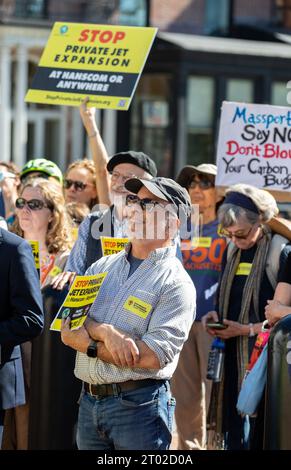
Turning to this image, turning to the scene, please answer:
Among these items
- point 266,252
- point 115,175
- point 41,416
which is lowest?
point 41,416

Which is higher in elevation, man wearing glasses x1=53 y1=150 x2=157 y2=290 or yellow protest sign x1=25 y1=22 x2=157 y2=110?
yellow protest sign x1=25 y1=22 x2=157 y2=110

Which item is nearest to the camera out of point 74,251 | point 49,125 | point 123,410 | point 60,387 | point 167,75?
point 123,410

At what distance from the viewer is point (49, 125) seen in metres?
26.2

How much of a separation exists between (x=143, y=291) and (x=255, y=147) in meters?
3.02

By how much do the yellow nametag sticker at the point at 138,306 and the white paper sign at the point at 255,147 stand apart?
272cm

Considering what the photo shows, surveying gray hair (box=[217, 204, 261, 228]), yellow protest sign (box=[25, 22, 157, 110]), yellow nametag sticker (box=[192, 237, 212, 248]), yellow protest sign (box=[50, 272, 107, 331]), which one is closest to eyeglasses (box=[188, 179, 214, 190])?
yellow nametag sticker (box=[192, 237, 212, 248])

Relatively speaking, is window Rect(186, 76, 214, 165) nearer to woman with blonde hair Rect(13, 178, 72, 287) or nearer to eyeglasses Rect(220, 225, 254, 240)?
woman with blonde hair Rect(13, 178, 72, 287)

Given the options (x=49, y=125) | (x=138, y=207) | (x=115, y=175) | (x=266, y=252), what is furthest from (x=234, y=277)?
(x=49, y=125)

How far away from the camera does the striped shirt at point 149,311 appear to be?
4.27 metres

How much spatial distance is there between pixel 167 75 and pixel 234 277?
17148 mm

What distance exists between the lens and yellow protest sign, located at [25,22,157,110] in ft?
23.3

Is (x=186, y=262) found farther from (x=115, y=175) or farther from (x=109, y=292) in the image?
(x=109, y=292)

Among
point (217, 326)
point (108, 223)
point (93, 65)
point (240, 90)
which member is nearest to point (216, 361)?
point (217, 326)

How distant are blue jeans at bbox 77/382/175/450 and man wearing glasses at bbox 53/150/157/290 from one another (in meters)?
1.34
